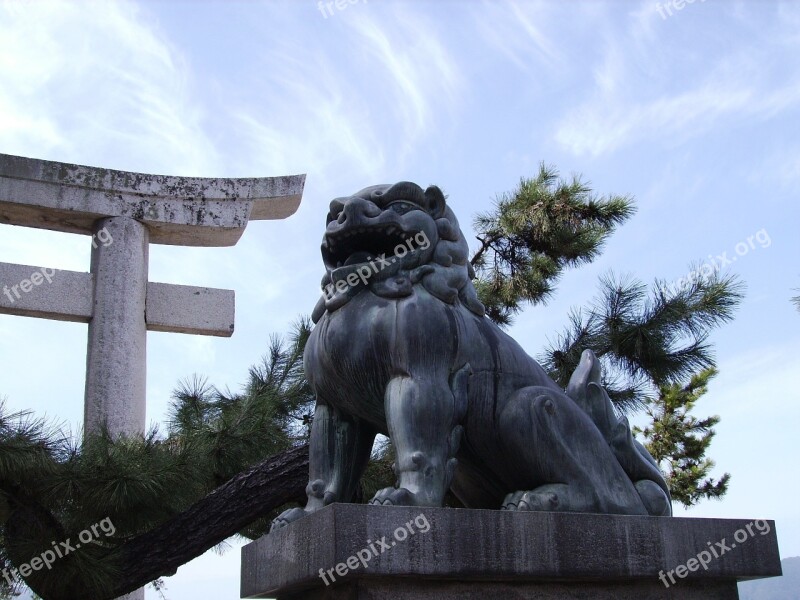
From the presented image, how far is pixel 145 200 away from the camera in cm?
754

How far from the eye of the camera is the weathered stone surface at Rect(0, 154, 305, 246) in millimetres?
7215

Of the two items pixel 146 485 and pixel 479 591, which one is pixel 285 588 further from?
Answer: pixel 146 485

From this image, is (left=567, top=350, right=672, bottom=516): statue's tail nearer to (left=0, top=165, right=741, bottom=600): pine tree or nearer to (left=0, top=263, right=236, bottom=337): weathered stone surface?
(left=0, top=165, right=741, bottom=600): pine tree

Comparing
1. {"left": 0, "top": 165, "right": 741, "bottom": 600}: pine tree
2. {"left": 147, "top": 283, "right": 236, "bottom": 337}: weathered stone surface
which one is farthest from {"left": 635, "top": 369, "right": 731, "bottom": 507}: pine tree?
{"left": 147, "top": 283, "right": 236, "bottom": 337}: weathered stone surface

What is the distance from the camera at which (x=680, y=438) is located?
857 cm

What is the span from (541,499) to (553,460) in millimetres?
130

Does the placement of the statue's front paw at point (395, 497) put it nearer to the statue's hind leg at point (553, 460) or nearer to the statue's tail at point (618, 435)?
the statue's hind leg at point (553, 460)

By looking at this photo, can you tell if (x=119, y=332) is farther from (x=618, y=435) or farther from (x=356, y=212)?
(x=618, y=435)

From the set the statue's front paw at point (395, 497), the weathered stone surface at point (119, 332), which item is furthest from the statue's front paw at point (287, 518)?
the weathered stone surface at point (119, 332)

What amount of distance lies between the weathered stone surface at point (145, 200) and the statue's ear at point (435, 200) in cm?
508

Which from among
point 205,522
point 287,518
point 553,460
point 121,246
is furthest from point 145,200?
point 553,460

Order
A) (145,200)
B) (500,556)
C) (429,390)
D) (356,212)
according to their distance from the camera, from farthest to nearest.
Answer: (145,200) → (356,212) → (429,390) → (500,556)

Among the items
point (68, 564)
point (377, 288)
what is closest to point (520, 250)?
point (68, 564)

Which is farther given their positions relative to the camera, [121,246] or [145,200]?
[145,200]
